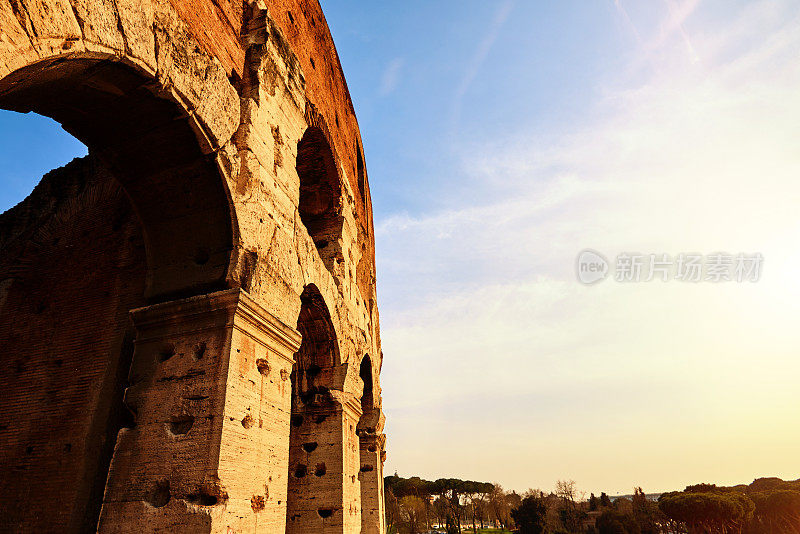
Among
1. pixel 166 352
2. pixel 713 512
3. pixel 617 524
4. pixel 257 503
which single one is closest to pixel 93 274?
pixel 166 352

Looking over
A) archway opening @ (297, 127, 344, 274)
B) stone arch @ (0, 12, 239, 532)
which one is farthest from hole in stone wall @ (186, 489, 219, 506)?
archway opening @ (297, 127, 344, 274)

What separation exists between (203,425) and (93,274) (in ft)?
9.13

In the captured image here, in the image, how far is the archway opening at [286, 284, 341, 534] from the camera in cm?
523

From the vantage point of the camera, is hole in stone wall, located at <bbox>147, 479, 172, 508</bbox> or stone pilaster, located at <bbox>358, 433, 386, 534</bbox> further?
stone pilaster, located at <bbox>358, 433, 386, 534</bbox>

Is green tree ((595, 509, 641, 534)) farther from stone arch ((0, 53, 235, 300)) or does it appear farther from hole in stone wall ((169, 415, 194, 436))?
stone arch ((0, 53, 235, 300))

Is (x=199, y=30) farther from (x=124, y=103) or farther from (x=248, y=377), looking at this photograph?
(x=248, y=377)

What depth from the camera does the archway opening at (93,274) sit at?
3.20 meters

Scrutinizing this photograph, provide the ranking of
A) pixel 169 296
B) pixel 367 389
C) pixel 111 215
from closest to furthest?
pixel 169 296, pixel 111 215, pixel 367 389

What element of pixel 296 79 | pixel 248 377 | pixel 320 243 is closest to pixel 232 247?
pixel 248 377

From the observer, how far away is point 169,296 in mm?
3557

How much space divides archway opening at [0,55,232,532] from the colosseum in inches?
0.7

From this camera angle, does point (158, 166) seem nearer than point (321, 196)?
Yes

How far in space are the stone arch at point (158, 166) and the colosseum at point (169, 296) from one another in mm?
15

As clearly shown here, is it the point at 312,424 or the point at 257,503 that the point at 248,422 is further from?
the point at 312,424
